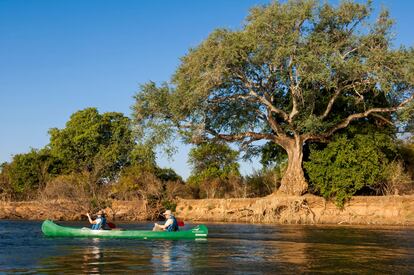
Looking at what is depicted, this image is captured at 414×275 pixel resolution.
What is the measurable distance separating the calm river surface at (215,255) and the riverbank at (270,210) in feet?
42.1

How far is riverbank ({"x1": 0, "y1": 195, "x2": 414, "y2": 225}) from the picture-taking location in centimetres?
4275

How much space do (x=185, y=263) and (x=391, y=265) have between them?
6566 mm

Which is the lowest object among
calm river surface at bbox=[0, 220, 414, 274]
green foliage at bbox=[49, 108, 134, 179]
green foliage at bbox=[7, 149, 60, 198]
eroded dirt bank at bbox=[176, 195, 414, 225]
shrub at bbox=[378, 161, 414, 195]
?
calm river surface at bbox=[0, 220, 414, 274]

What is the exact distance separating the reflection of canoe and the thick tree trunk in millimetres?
18441

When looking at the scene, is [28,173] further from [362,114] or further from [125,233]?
[125,233]

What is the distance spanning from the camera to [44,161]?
71.8 m

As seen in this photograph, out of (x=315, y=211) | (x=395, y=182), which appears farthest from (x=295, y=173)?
(x=395, y=182)

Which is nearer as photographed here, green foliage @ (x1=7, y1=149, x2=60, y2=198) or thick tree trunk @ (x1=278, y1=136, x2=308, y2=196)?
thick tree trunk @ (x1=278, y1=136, x2=308, y2=196)

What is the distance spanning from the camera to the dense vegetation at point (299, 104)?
4150cm

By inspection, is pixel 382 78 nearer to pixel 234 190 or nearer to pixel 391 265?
pixel 234 190

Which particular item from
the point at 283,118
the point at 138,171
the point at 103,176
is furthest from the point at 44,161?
the point at 283,118

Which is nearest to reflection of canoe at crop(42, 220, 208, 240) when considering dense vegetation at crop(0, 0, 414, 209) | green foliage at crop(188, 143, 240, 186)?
dense vegetation at crop(0, 0, 414, 209)

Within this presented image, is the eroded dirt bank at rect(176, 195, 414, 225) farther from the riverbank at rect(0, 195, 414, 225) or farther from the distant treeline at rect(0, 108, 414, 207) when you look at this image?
the distant treeline at rect(0, 108, 414, 207)

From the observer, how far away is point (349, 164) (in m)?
44.7
